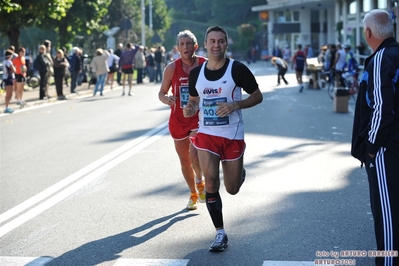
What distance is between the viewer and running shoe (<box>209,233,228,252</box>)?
651 centimetres

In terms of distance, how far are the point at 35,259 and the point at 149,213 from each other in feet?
6.59

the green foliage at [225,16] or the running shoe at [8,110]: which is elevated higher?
the green foliage at [225,16]

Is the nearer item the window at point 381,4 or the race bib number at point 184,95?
the race bib number at point 184,95

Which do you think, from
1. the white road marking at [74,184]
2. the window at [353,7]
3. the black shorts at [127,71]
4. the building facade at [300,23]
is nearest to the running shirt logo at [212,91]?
the white road marking at [74,184]

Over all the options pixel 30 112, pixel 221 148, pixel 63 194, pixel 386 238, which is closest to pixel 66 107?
pixel 30 112

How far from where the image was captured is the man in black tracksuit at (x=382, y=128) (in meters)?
5.18

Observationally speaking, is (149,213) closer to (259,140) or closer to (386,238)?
(386,238)

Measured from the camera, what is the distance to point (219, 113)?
6.55 meters

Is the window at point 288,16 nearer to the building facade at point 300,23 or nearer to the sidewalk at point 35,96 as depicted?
the building facade at point 300,23

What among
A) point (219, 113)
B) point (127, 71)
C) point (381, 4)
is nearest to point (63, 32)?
point (127, 71)

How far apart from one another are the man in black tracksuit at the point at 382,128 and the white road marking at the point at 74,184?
3533 millimetres

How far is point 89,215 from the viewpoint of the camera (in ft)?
26.8

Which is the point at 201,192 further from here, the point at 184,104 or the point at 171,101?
the point at 171,101

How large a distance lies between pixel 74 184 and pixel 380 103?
5.68 m
